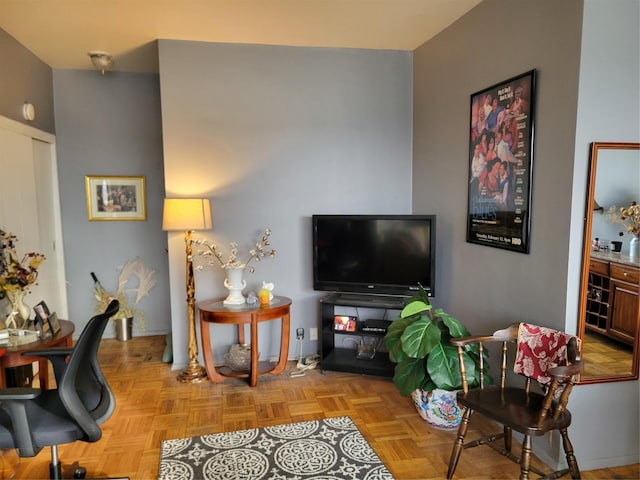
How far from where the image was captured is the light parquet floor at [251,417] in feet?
7.41

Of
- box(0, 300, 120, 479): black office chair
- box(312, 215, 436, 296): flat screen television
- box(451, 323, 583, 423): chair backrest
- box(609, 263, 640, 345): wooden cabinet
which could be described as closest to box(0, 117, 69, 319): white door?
box(0, 300, 120, 479): black office chair

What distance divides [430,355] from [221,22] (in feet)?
8.41

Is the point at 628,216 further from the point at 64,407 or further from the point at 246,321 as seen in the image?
the point at 64,407

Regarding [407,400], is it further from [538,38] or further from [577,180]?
[538,38]

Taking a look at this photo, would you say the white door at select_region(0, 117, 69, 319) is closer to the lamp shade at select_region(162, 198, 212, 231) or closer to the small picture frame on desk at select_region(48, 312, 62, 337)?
the small picture frame on desk at select_region(48, 312, 62, 337)

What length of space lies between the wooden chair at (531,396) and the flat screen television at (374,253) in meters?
1.01

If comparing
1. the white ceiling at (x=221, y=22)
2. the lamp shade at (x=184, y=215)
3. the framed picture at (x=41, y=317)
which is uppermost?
the white ceiling at (x=221, y=22)

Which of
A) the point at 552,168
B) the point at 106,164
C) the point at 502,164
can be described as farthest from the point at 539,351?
the point at 106,164

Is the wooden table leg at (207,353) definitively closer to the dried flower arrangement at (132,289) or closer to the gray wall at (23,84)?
the dried flower arrangement at (132,289)

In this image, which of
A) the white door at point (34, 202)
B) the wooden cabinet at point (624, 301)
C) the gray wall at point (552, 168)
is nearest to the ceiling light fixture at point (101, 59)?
the white door at point (34, 202)

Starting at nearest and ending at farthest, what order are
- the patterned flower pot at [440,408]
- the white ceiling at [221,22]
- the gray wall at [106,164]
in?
the patterned flower pot at [440,408] < the white ceiling at [221,22] < the gray wall at [106,164]

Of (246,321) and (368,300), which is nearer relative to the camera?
(246,321)

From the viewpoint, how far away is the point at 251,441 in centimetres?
249

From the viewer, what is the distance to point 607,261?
6.92 feet
